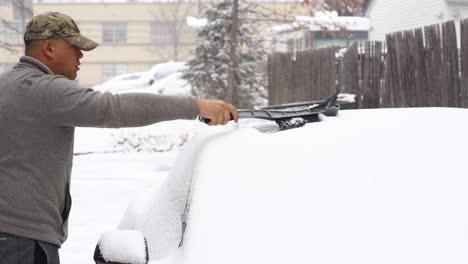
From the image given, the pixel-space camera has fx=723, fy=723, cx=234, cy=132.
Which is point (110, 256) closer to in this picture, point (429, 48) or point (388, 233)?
point (388, 233)

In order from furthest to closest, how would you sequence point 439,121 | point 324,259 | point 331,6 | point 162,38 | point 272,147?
point 162,38, point 331,6, point 439,121, point 272,147, point 324,259

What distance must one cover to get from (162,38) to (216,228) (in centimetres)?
6104

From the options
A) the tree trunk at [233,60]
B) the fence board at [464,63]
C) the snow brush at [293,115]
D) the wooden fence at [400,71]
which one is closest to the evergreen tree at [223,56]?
the tree trunk at [233,60]

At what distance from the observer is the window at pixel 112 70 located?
2483 inches

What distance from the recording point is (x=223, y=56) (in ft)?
62.2

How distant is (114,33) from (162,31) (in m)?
4.33

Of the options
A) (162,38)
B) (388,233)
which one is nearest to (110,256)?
(388,233)

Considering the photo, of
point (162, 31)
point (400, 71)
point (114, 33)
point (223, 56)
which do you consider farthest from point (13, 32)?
point (114, 33)

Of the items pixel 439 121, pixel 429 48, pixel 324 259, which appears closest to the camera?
pixel 324 259

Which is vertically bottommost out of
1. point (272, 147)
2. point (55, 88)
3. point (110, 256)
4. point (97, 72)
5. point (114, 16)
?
point (110, 256)

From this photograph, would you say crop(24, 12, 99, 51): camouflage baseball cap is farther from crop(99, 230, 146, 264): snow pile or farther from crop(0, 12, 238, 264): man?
crop(99, 230, 146, 264): snow pile

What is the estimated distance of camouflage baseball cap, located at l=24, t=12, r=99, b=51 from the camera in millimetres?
2867

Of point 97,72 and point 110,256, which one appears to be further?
point 97,72

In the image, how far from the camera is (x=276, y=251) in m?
2.42
